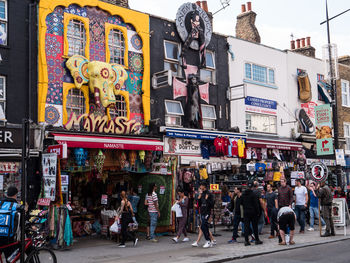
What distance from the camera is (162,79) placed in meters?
17.8

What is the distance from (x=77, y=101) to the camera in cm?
1603

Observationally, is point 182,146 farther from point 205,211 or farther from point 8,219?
point 8,219

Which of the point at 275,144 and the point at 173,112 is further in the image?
the point at 275,144

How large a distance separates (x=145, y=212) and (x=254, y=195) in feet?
15.9

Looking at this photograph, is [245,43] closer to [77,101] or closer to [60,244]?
[77,101]

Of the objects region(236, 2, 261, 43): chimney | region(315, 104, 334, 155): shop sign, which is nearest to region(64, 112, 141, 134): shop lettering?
region(315, 104, 334, 155): shop sign

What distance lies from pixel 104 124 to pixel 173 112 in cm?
391

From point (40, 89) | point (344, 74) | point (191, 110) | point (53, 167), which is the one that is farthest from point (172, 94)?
point (344, 74)

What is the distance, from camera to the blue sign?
22.2 meters

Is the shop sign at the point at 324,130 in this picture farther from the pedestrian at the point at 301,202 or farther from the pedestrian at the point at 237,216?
the pedestrian at the point at 237,216

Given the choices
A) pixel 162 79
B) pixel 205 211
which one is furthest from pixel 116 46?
pixel 205 211

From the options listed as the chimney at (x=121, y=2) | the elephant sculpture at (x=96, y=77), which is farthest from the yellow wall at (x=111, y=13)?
the elephant sculpture at (x=96, y=77)

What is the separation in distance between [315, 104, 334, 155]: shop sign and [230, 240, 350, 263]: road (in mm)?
7704

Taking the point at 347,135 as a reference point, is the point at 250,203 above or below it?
below
